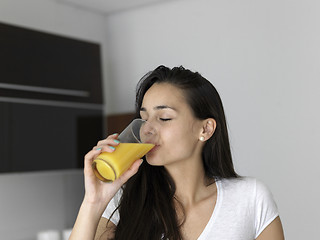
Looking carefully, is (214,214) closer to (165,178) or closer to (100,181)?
(165,178)

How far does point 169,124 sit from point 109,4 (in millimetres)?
2370

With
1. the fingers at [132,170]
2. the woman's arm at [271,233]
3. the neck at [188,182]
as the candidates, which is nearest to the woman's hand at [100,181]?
the fingers at [132,170]

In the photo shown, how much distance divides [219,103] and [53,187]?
211 cm

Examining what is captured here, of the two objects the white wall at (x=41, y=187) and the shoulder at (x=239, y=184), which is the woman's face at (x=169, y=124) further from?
the white wall at (x=41, y=187)

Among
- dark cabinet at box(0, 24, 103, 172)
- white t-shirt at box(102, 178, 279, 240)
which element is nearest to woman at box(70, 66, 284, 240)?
white t-shirt at box(102, 178, 279, 240)

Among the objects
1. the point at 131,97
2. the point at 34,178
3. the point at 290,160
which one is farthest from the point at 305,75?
the point at 34,178

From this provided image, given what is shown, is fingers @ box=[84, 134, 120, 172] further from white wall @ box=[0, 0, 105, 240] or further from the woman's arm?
white wall @ box=[0, 0, 105, 240]

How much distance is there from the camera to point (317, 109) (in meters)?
3.24

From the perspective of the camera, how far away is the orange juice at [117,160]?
5.22 feet

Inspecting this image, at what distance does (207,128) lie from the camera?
76.2 inches

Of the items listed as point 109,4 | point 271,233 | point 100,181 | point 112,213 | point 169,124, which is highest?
point 109,4

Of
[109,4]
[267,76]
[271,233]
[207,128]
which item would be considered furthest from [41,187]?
[271,233]

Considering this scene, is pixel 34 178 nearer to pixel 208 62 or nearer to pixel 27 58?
pixel 27 58

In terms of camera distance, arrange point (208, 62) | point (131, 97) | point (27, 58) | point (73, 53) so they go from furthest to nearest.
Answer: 1. point (131, 97)
2. point (208, 62)
3. point (73, 53)
4. point (27, 58)
